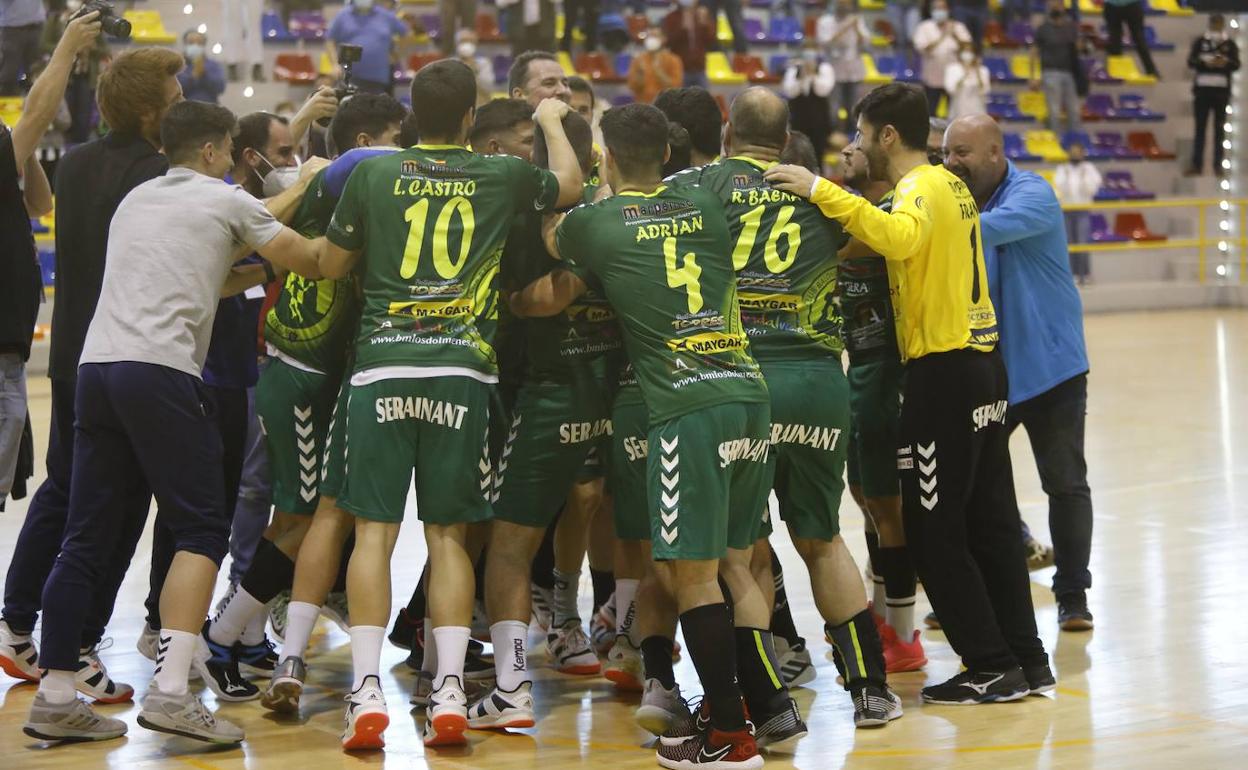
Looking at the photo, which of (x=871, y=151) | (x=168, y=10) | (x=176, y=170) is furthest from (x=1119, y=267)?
(x=176, y=170)

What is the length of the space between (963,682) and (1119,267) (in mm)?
17859

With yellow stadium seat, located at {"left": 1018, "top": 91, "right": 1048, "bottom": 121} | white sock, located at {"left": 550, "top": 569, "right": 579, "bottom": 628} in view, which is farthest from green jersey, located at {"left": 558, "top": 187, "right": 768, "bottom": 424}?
yellow stadium seat, located at {"left": 1018, "top": 91, "right": 1048, "bottom": 121}

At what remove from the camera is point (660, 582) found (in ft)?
18.9

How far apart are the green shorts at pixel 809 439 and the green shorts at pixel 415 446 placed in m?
1.05

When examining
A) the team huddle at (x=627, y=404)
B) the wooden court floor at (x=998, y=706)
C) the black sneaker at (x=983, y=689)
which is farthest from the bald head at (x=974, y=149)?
Answer: the black sneaker at (x=983, y=689)

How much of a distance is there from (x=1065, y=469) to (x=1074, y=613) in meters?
0.63

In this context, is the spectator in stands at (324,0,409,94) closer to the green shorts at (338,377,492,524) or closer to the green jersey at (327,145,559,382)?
the green jersey at (327,145,559,382)

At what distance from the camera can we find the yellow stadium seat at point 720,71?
23.1 metres

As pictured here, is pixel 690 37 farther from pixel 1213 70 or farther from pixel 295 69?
pixel 1213 70

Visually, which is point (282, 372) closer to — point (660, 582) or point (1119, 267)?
point (660, 582)

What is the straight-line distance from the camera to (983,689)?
588 centimetres

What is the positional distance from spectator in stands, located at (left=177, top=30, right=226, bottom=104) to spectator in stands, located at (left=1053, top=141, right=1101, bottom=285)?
1124 cm

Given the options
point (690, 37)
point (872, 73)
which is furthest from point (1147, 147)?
point (690, 37)

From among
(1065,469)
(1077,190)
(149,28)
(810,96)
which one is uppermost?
(149,28)
